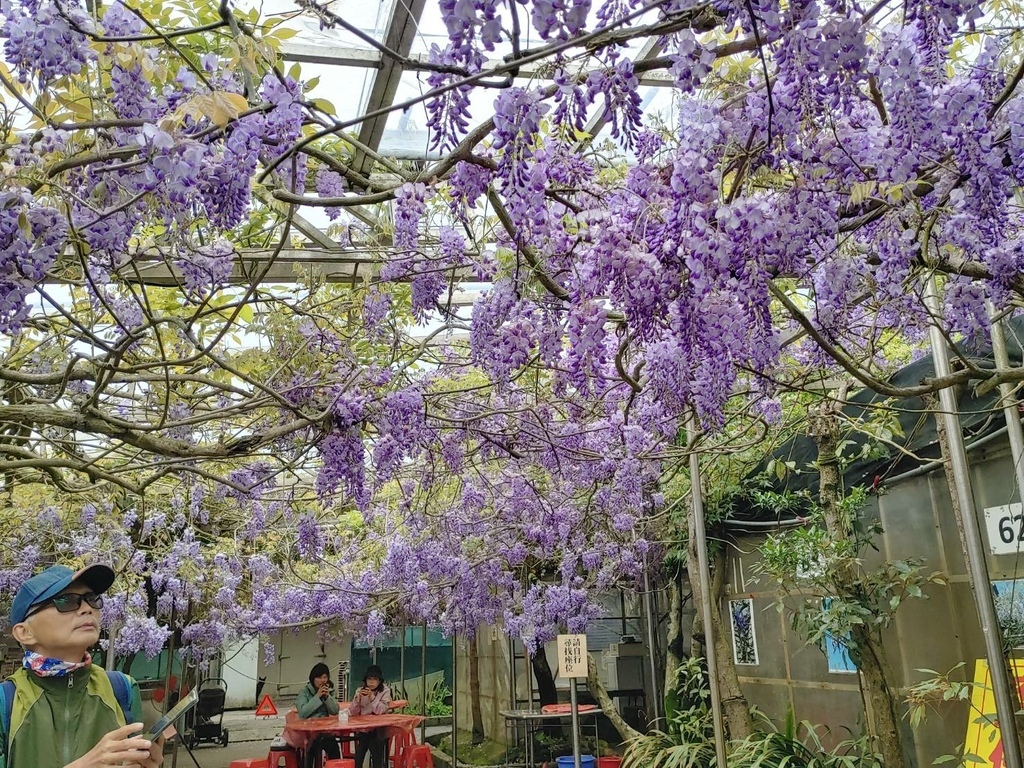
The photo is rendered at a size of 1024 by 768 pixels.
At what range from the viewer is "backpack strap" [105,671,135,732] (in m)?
2.08

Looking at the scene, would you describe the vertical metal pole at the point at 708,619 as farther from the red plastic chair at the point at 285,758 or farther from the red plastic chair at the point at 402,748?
the red plastic chair at the point at 285,758

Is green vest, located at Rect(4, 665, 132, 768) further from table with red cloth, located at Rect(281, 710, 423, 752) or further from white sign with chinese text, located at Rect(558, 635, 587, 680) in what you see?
table with red cloth, located at Rect(281, 710, 423, 752)

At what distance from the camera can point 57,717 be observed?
1895 millimetres

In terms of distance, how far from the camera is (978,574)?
2.75m

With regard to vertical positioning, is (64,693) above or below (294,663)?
below

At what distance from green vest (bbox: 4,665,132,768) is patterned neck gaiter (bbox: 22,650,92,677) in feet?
0.05

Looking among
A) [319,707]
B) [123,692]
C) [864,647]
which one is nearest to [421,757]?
[319,707]

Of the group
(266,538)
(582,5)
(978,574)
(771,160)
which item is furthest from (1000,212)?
(266,538)

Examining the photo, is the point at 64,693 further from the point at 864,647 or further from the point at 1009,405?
the point at 864,647

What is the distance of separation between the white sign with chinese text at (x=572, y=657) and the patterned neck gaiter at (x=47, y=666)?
3149 millimetres

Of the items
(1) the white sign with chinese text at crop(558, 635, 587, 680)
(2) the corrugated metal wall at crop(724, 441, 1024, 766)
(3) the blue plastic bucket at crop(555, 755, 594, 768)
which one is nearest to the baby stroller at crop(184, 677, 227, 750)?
(3) the blue plastic bucket at crop(555, 755, 594, 768)

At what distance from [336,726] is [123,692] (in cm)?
484

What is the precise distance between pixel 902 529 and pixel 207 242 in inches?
146

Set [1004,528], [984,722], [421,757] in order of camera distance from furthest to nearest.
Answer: [421,757]
[1004,528]
[984,722]
